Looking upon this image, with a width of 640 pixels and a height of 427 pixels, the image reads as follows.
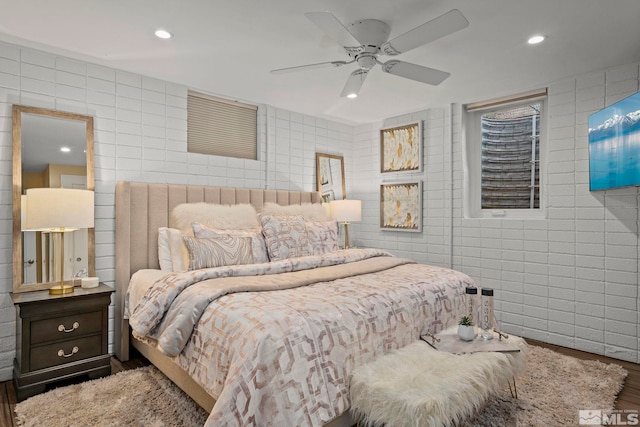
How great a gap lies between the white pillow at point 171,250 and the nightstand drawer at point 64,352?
2.39ft

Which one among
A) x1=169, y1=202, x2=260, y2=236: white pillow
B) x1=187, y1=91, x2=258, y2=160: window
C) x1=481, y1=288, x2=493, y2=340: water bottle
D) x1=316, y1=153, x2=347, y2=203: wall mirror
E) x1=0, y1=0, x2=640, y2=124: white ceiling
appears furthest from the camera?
x1=316, y1=153, x2=347, y2=203: wall mirror

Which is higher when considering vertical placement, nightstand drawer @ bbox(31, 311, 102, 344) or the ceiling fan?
the ceiling fan

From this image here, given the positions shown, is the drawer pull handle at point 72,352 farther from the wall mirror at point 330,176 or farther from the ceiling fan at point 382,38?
the wall mirror at point 330,176

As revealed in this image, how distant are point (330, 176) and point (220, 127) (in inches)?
64.4

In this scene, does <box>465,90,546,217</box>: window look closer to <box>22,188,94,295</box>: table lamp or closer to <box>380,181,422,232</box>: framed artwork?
<box>380,181,422,232</box>: framed artwork

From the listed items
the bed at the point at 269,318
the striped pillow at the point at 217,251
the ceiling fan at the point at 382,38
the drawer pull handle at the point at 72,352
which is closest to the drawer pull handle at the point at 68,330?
the drawer pull handle at the point at 72,352

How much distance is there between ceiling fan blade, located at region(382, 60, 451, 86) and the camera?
2.54 metres

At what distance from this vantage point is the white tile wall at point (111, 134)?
2.72 metres

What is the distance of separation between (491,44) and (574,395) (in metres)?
2.49

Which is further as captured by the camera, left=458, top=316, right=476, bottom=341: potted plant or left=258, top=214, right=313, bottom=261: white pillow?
left=258, top=214, right=313, bottom=261: white pillow

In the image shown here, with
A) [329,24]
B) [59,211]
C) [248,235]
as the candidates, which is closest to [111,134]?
[59,211]

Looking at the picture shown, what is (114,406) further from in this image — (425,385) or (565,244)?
(565,244)

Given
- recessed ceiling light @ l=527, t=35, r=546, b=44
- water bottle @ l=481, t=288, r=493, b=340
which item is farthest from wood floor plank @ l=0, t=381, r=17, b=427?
recessed ceiling light @ l=527, t=35, r=546, b=44

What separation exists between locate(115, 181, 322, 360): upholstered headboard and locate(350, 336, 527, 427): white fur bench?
2.18 metres
